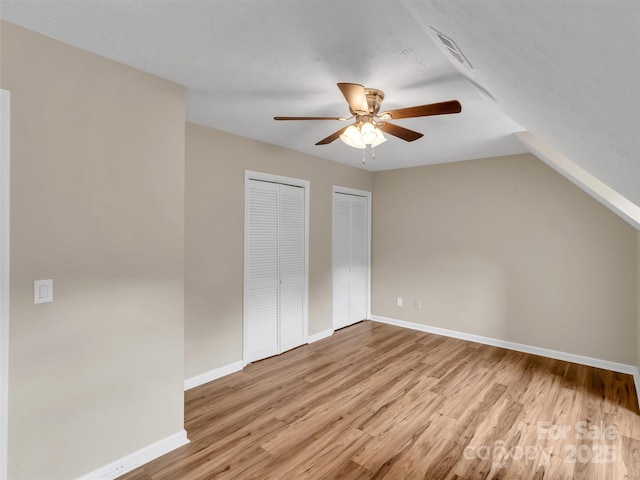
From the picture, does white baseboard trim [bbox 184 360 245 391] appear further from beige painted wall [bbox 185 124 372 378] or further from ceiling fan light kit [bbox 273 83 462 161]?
ceiling fan light kit [bbox 273 83 462 161]

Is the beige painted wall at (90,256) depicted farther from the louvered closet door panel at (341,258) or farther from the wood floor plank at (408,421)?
the louvered closet door panel at (341,258)

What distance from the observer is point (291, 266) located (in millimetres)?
3898

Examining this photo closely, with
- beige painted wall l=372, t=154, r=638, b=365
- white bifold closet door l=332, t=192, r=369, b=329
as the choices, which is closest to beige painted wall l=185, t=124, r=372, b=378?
white bifold closet door l=332, t=192, r=369, b=329

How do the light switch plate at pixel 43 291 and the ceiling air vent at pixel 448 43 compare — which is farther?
the light switch plate at pixel 43 291

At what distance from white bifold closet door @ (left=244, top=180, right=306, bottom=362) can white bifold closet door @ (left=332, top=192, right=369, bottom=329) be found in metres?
0.72

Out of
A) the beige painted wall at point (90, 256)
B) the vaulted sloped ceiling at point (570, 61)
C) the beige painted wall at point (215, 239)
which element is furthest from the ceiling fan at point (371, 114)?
the beige painted wall at point (215, 239)

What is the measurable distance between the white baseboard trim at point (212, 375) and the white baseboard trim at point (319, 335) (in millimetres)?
1062

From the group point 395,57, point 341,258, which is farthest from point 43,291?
point 341,258

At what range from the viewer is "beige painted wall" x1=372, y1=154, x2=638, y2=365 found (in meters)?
3.39

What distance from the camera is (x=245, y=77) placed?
204 centimetres

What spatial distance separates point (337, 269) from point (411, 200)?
1.55 m

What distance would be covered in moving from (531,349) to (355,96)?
3769mm

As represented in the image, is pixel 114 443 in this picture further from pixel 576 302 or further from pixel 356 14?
pixel 576 302

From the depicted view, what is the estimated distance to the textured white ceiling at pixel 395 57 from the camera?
614 millimetres
